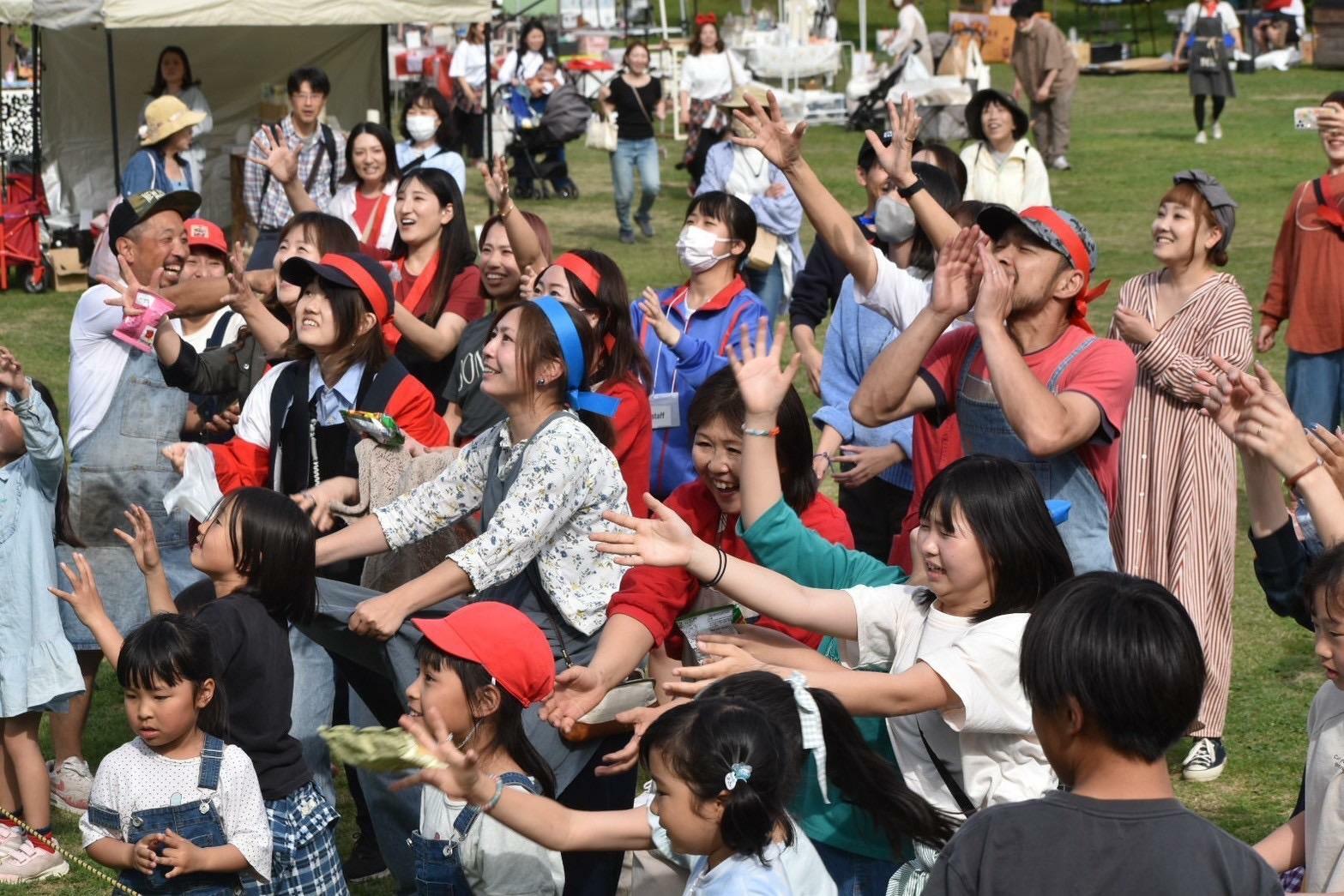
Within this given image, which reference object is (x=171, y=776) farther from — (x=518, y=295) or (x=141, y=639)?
(x=518, y=295)

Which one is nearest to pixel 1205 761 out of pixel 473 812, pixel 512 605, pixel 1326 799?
pixel 1326 799

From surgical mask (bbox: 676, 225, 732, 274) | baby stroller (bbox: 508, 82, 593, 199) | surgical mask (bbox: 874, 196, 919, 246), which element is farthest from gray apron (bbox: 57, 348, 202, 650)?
baby stroller (bbox: 508, 82, 593, 199)

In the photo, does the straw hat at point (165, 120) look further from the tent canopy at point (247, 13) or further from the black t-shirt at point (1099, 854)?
the black t-shirt at point (1099, 854)

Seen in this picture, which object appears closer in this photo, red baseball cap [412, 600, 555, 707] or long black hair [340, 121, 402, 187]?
red baseball cap [412, 600, 555, 707]

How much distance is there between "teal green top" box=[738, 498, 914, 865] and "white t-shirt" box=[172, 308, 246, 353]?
271cm

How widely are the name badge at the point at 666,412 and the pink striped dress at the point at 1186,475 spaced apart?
156 centimetres

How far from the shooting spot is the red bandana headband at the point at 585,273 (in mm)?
5098

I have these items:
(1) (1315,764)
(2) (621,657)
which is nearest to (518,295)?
(2) (621,657)

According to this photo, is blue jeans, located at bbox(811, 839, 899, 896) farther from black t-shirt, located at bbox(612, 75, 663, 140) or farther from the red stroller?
black t-shirt, located at bbox(612, 75, 663, 140)

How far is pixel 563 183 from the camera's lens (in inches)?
830

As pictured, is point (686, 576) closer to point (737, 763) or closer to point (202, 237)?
point (737, 763)

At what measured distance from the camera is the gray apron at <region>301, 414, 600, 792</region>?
393 cm

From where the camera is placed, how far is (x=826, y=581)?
369 cm

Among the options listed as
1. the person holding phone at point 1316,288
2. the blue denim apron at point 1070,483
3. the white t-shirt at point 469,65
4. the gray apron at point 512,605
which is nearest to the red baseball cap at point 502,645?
the gray apron at point 512,605
